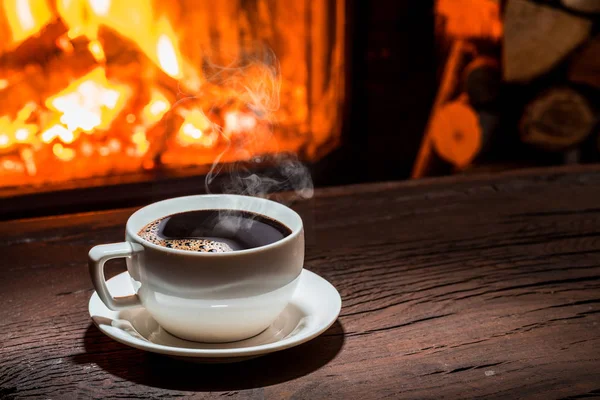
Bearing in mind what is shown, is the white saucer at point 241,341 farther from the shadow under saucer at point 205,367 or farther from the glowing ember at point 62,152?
the glowing ember at point 62,152

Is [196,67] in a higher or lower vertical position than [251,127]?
higher

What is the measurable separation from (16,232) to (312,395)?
1.65 feet

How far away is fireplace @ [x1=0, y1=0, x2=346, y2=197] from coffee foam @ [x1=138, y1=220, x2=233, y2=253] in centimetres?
85

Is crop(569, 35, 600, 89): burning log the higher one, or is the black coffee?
the black coffee

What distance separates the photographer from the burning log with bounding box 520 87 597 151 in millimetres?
1557

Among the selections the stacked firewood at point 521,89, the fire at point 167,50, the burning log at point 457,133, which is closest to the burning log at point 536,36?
the stacked firewood at point 521,89

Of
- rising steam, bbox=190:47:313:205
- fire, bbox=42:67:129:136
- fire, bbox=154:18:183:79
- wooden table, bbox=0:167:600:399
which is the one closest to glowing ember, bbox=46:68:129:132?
fire, bbox=42:67:129:136

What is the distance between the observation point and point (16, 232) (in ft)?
2.62

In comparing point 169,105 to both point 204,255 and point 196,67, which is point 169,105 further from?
point 204,255

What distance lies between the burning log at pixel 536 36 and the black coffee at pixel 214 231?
1.15 meters

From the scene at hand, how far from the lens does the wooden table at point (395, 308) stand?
0.47 m

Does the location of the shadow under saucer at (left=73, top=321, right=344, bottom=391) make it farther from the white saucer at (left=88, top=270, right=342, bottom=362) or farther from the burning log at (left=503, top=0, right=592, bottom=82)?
the burning log at (left=503, top=0, right=592, bottom=82)

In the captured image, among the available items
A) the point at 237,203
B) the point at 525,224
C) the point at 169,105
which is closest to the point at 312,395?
the point at 237,203

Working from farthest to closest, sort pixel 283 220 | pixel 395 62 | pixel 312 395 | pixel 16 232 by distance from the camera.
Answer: pixel 395 62
pixel 16 232
pixel 283 220
pixel 312 395
